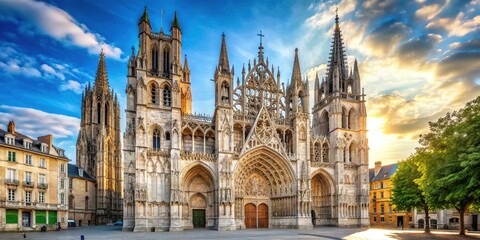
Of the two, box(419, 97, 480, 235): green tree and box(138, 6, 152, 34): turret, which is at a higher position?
box(138, 6, 152, 34): turret

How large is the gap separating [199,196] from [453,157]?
26.4 meters

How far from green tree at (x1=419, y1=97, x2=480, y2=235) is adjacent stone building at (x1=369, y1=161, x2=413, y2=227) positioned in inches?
1240

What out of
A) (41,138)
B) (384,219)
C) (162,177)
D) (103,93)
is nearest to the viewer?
(162,177)

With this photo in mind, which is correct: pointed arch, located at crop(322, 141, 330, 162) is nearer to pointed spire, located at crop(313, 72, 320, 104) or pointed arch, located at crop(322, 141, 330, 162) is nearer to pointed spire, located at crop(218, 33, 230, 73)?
pointed spire, located at crop(313, 72, 320, 104)

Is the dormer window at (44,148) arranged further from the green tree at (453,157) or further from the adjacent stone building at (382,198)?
the adjacent stone building at (382,198)

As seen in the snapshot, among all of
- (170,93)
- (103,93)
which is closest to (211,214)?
(170,93)

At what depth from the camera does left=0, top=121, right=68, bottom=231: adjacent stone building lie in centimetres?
3719

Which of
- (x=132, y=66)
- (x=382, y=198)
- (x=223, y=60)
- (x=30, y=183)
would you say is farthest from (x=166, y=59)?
(x=382, y=198)

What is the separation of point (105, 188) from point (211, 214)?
30.5 metres

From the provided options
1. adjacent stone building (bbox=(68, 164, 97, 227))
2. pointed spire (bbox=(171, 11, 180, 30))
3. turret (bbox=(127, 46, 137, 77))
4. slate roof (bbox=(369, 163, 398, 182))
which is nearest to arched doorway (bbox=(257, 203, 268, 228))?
turret (bbox=(127, 46, 137, 77))

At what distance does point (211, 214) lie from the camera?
38.8m

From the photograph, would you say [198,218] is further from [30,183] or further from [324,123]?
[324,123]

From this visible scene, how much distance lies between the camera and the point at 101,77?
71.0 meters

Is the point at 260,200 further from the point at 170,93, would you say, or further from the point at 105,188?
the point at 105,188
